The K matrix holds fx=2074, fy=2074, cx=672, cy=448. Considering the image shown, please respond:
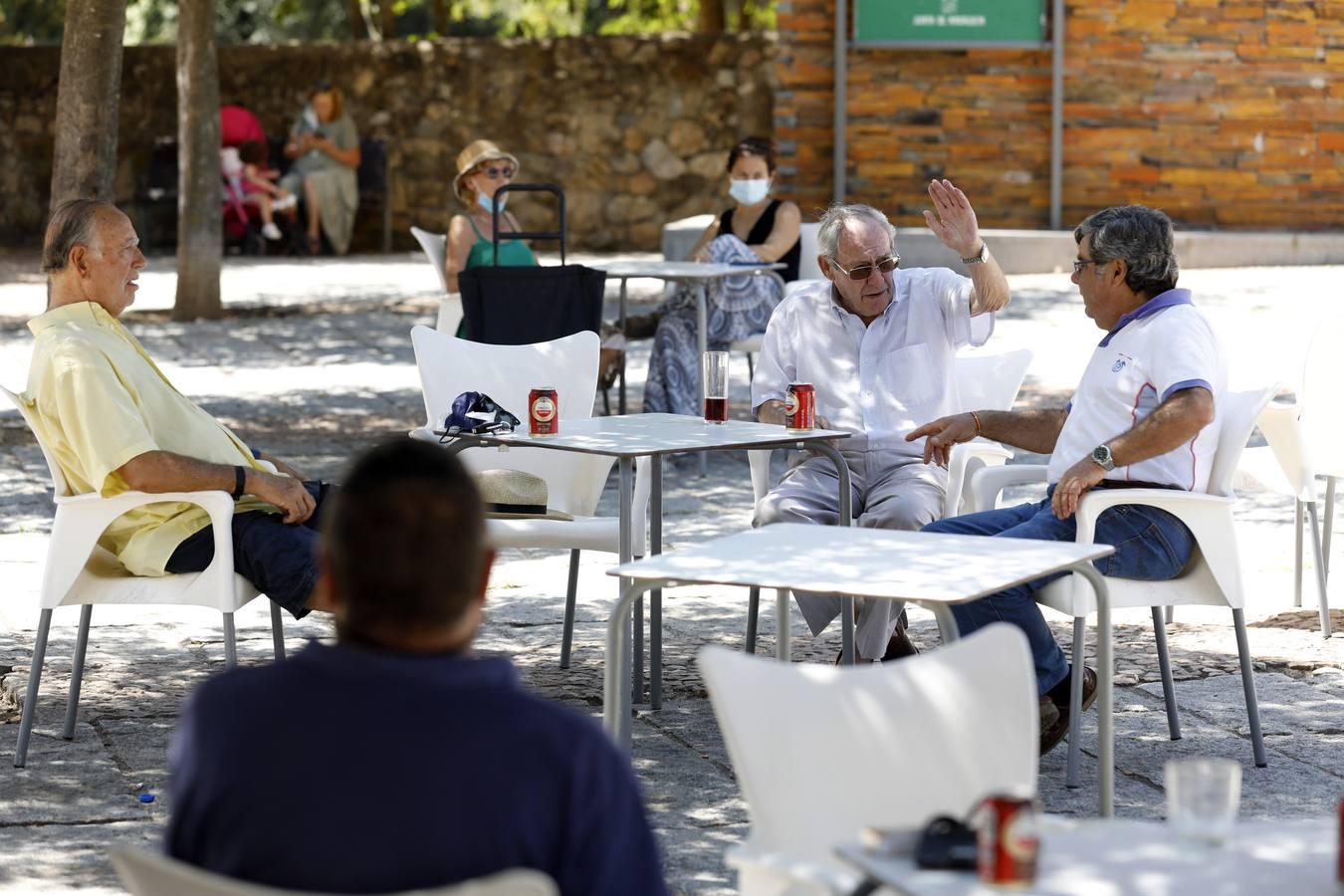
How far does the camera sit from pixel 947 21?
16.7 metres

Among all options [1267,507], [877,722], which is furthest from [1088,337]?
[877,722]

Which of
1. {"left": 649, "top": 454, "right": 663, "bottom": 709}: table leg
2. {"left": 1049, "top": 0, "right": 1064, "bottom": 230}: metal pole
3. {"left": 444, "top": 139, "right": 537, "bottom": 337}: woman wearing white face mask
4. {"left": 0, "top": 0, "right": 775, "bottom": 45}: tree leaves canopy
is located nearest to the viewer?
{"left": 649, "top": 454, "right": 663, "bottom": 709}: table leg

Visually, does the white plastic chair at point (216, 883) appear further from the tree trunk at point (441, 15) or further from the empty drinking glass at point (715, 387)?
the tree trunk at point (441, 15)

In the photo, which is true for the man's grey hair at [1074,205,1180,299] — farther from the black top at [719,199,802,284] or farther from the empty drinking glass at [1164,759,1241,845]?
the black top at [719,199,802,284]

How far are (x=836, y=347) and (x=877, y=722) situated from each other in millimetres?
3091

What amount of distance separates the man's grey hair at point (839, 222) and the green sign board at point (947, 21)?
1123 centimetres

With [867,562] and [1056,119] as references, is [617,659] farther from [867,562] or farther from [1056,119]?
[1056,119]

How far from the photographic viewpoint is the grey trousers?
5.25m

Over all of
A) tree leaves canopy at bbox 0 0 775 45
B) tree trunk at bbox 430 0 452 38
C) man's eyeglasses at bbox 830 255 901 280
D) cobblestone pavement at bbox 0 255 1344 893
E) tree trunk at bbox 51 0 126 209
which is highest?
tree leaves canopy at bbox 0 0 775 45

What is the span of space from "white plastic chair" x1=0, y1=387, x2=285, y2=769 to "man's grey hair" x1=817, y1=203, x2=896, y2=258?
6.16 ft

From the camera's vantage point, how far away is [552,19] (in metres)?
32.2

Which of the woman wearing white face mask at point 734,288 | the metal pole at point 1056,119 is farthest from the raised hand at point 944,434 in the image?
the metal pole at point 1056,119

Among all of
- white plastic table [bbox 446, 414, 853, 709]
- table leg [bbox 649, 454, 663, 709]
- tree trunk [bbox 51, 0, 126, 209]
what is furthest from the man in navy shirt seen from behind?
tree trunk [bbox 51, 0, 126, 209]

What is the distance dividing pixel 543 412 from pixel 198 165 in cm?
973
